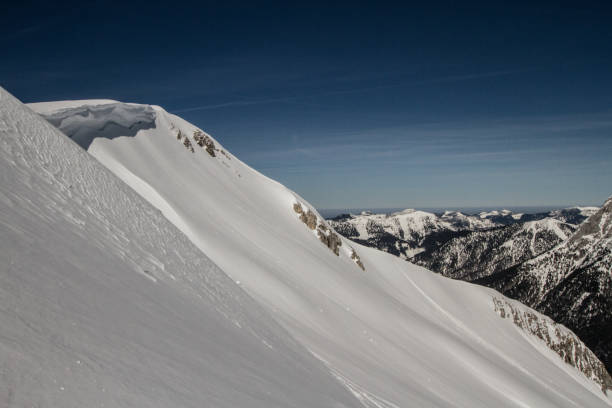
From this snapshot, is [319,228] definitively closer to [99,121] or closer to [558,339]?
[99,121]

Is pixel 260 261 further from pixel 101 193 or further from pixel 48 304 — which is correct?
pixel 48 304

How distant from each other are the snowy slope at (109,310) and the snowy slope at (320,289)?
445 centimetres

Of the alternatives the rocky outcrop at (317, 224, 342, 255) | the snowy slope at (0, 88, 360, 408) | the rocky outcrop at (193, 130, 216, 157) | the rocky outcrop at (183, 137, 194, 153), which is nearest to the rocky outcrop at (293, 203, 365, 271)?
the rocky outcrop at (317, 224, 342, 255)

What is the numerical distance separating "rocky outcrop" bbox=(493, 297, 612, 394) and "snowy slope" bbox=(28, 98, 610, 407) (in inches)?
407

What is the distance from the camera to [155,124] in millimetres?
35188

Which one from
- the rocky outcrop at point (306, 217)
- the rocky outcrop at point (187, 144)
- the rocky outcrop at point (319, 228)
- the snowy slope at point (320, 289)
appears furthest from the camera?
the rocky outcrop at point (306, 217)

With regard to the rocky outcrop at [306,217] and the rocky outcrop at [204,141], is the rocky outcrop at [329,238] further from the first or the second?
the rocky outcrop at [204,141]

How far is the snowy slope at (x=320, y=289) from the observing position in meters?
16.7

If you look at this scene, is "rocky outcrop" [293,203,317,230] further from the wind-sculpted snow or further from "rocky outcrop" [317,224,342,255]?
the wind-sculpted snow

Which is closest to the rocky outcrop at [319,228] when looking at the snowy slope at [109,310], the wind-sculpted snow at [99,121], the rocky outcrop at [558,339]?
the wind-sculpted snow at [99,121]

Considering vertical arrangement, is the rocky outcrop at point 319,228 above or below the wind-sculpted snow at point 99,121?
above

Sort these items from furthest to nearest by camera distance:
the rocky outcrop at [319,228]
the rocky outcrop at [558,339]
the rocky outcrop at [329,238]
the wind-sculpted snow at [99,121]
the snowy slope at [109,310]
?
the rocky outcrop at [558,339] < the rocky outcrop at [319,228] < the rocky outcrop at [329,238] < the wind-sculpted snow at [99,121] < the snowy slope at [109,310]

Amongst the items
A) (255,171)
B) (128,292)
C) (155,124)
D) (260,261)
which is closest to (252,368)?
(128,292)

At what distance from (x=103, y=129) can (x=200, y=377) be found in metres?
27.0
